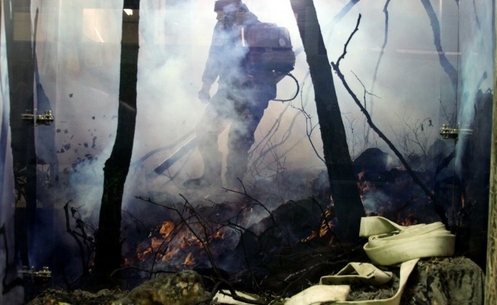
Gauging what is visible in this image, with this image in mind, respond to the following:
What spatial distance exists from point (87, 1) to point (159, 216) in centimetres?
158

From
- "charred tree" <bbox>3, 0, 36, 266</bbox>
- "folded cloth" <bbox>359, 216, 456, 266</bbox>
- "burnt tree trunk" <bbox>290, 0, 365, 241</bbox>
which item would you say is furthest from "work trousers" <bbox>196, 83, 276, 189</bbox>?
"charred tree" <bbox>3, 0, 36, 266</bbox>

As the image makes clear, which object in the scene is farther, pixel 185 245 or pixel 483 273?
pixel 185 245

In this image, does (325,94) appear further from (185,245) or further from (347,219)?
(185,245)

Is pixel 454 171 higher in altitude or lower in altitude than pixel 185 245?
higher

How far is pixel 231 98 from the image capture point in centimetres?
343

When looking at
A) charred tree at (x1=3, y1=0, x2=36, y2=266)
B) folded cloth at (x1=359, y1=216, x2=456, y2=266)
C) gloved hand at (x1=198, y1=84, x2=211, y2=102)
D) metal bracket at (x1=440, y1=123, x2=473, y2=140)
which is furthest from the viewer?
gloved hand at (x1=198, y1=84, x2=211, y2=102)

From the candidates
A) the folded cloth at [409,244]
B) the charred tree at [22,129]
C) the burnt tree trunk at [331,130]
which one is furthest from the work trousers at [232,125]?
the charred tree at [22,129]

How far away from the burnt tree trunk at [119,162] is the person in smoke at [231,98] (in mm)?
472

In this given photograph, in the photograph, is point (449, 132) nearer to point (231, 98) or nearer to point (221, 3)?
point (231, 98)

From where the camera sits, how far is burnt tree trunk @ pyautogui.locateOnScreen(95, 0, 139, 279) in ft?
11.3

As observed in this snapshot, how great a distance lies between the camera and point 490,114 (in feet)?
9.01

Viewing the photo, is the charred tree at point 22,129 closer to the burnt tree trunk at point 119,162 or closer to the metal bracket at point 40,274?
the metal bracket at point 40,274

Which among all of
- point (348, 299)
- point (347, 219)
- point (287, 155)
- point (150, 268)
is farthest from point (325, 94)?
point (150, 268)

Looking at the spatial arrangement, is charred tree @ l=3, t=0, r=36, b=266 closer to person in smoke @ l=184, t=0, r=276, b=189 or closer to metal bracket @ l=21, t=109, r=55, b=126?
metal bracket @ l=21, t=109, r=55, b=126
